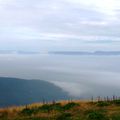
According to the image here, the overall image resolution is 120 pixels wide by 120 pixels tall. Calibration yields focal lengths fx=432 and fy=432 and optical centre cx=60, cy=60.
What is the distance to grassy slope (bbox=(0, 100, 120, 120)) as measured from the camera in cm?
4183

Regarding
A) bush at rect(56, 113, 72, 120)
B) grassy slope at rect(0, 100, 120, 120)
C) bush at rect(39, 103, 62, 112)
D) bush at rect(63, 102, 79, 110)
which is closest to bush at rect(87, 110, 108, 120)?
grassy slope at rect(0, 100, 120, 120)

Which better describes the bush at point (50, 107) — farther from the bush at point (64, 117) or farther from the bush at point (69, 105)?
the bush at point (64, 117)

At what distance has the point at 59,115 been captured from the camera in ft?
141

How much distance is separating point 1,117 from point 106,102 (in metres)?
13.1

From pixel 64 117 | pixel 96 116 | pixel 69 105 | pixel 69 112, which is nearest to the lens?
pixel 96 116

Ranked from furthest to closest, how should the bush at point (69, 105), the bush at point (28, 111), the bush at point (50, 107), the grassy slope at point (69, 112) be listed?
the bush at point (69, 105), the bush at point (50, 107), the bush at point (28, 111), the grassy slope at point (69, 112)

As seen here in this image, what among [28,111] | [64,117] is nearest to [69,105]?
[28,111]

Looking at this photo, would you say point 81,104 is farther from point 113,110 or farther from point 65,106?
point 113,110

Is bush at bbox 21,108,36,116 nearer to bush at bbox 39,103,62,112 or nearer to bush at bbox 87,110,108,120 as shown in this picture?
bush at bbox 39,103,62,112

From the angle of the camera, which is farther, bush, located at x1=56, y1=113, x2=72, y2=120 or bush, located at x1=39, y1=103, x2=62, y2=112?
bush, located at x1=39, y1=103, x2=62, y2=112

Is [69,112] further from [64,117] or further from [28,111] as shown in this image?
[28,111]

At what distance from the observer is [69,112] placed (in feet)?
152

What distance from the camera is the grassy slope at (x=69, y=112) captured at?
41825mm

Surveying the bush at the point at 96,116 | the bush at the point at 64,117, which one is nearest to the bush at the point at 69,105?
the bush at the point at 64,117
